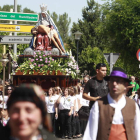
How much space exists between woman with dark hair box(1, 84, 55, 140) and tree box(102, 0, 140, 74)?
87.5 ft

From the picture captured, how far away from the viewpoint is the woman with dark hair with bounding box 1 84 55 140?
2.04m

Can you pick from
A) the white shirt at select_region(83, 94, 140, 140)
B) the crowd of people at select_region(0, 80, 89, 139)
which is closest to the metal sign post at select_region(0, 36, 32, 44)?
the crowd of people at select_region(0, 80, 89, 139)

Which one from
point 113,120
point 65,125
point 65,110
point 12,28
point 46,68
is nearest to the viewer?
point 113,120

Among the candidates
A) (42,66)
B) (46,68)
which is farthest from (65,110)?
(42,66)

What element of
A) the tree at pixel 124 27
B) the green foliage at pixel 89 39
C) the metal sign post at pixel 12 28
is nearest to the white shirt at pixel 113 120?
the metal sign post at pixel 12 28

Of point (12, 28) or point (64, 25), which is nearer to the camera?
point (12, 28)

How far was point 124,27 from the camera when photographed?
29.4 m

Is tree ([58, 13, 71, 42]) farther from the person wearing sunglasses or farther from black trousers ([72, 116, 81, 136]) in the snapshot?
the person wearing sunglasses

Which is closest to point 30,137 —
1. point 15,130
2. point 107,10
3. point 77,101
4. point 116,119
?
point 15,130

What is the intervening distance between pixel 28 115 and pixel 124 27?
27.8m

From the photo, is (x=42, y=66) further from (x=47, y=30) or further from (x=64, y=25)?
(x=64, y=25)

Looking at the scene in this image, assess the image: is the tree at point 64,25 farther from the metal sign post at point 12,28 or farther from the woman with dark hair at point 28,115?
the woman with dark hair at point 28,115

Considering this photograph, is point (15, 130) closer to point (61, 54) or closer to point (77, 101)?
point (77, 101)

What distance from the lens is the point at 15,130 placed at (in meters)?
2.06
